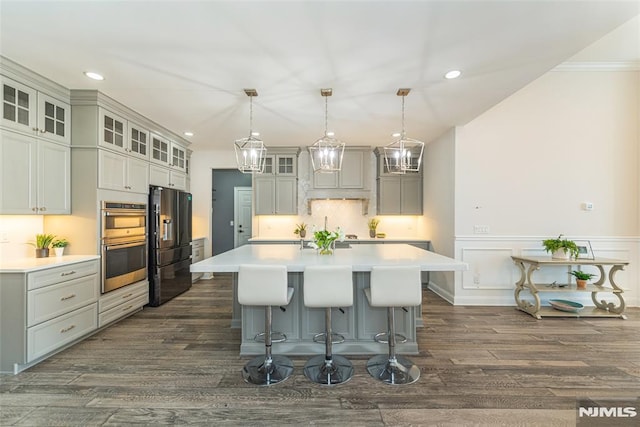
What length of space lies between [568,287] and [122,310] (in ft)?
19.1

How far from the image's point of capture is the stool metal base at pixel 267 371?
2266mm

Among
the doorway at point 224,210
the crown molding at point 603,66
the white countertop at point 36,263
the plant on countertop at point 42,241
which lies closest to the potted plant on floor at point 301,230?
the doorway at point 224,210

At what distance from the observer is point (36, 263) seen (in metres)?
2.61

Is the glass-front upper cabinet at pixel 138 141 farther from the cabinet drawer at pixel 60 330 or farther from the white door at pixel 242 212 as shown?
the white door at pixel 242 212

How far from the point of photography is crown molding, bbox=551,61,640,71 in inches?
161

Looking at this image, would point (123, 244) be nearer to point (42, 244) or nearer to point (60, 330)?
point (42, 244)

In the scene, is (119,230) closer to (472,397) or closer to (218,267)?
(218,267)

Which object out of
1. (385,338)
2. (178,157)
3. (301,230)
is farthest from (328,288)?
(178,157)

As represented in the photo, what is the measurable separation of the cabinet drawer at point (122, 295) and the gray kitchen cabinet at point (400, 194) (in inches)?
162

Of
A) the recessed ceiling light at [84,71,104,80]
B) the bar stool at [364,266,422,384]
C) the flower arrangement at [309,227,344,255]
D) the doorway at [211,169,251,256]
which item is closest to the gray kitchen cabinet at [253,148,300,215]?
the doorway at [211,169,251,256]

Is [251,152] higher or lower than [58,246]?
higher

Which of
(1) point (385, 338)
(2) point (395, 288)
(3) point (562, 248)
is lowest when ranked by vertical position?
(1) point (385, 338)

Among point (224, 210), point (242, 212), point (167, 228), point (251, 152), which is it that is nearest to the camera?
point (251, 152)

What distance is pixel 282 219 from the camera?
5.88 m
